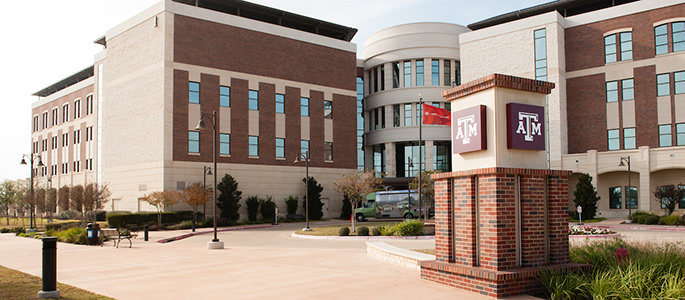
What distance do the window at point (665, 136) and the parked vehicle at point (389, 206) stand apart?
20.5 meters

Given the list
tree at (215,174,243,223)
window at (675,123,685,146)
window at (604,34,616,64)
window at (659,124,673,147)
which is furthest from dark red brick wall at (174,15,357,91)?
window at (675,123,685,146)

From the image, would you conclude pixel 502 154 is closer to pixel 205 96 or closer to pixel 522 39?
pixel 205 96

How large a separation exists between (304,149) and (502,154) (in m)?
42.2

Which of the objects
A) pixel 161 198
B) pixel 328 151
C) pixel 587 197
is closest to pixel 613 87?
pixel 587 197

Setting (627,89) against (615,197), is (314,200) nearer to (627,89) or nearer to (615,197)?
(615,197)

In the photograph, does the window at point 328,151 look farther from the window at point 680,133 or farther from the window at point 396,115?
the window at point 680,133

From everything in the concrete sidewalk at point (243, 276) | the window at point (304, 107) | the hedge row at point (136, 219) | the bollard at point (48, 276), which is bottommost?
the hedge row at point (136, 219)

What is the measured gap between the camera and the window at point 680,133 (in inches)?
1715

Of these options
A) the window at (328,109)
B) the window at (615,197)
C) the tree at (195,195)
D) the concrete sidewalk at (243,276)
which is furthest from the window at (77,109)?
the window at (615,197)

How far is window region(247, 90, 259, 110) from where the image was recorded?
4888cm

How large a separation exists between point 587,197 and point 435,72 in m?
22.3

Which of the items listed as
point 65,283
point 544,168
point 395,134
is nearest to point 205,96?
point 395,134

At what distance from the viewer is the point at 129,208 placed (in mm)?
46688

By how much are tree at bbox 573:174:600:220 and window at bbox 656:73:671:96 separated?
9.07 meters
